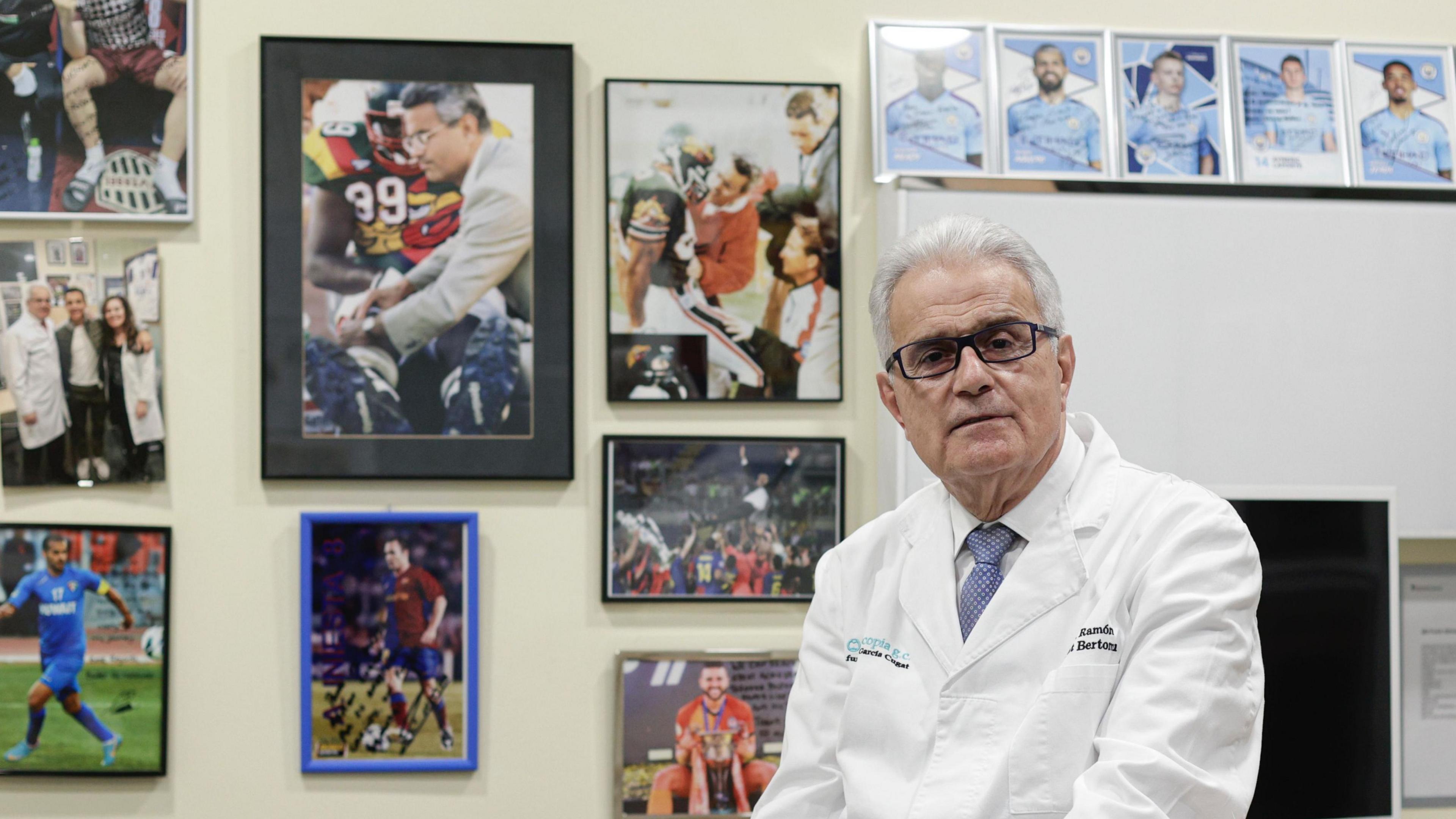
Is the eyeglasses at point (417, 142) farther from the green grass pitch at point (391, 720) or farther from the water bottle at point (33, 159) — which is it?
the green grass pitch at point (391, 720)

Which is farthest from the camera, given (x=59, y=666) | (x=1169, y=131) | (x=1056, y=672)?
(x=1169, y=131)

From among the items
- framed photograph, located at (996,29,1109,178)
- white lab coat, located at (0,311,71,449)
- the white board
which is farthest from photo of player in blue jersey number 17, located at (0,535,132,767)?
framed photograph, located at (996,29,1109,178)

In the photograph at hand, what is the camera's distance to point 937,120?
205 cm

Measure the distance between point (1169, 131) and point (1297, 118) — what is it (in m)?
0.26

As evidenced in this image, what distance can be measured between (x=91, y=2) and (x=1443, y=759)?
9.51 feet

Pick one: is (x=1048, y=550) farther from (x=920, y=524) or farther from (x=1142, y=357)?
(x=1142, y=357)

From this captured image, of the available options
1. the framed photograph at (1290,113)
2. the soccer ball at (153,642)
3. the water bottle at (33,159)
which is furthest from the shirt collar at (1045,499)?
the water bottle at (33,159)

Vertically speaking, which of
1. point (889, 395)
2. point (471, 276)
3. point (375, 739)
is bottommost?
point (375, 739)

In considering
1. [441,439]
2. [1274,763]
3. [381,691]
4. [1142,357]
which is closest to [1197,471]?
[1142,357]

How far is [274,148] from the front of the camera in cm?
200

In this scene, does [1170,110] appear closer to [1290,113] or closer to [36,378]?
[1290,113]

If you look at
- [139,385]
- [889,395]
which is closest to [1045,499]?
[889,395]

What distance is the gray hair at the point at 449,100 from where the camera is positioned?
2.02 m

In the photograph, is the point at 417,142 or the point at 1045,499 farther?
A: the point at 417,142
